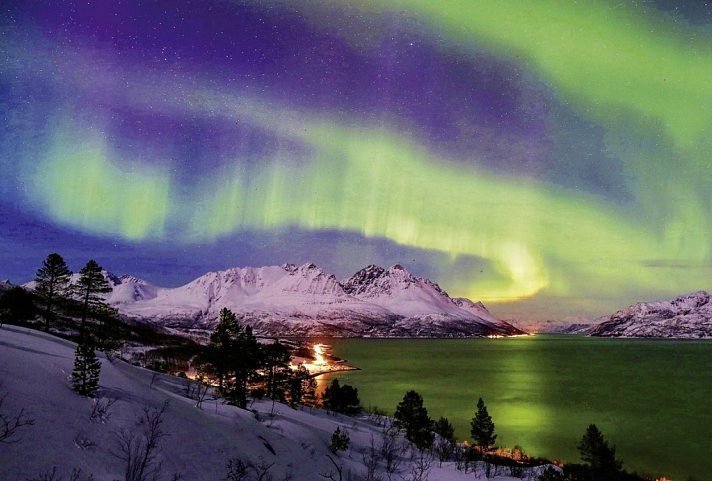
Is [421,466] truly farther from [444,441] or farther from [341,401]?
[341,401]

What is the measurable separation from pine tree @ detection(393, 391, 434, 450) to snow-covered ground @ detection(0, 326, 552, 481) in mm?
22840

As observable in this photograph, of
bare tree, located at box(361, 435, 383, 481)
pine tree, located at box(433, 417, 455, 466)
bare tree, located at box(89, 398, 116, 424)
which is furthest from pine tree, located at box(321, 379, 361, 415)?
bare tree, located at box(89, 398, 116, 424)

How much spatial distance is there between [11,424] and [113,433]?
4.47 meters

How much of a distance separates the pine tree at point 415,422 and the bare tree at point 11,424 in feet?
146

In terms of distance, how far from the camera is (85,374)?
73.3 ft

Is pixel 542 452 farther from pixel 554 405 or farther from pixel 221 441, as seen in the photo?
pixel 221 441

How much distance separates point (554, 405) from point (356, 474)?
348 ft

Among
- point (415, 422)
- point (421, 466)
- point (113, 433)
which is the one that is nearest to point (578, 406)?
point (415, 422)

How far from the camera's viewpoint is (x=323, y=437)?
37.5 m

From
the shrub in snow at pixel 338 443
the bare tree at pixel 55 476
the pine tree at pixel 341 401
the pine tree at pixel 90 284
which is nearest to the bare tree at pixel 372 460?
the shrub in snow at pixel 338 443

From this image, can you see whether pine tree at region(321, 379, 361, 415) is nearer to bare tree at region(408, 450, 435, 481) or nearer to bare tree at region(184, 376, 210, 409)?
bare tree at region(408, 450, 435, 481)

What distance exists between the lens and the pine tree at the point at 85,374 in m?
22.0

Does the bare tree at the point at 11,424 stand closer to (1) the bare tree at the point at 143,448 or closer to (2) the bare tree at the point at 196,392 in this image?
(1) the bare tree at the point at 143,448

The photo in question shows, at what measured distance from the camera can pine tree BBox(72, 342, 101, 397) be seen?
72.3 feet
